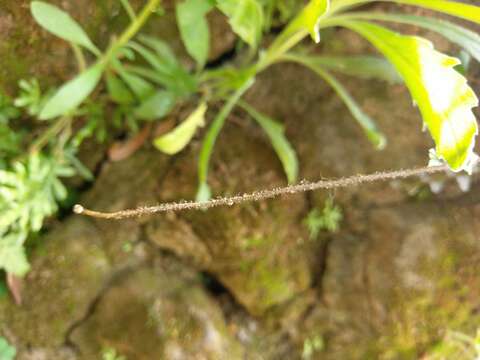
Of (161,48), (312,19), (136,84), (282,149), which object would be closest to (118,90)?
(136,84)

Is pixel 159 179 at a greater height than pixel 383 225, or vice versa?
pixel 159 179

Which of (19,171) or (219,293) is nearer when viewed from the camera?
(19,171)

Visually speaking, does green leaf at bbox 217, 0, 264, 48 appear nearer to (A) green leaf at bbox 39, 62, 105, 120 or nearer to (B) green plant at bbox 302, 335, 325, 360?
(A) green leaf at bbox 39, 62, 105, 120

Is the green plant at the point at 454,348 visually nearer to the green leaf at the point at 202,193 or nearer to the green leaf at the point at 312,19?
the green leaf at the point at 202,193

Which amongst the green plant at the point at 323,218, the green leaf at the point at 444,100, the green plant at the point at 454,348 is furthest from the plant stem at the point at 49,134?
the green plant at the point at 454,348

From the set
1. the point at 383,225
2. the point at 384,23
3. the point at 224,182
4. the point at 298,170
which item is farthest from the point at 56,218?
the point at 384,23

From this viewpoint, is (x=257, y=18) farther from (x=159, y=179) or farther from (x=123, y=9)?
(x=159, y=179)

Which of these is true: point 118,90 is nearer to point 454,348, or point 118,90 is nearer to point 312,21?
point 312,21
